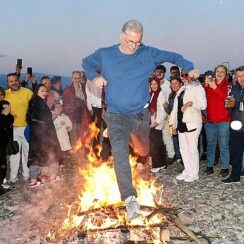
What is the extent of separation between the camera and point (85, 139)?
1206cm

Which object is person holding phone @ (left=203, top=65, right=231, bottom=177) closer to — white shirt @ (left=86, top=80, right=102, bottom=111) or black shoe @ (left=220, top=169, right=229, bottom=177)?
black shoe @ (left=220, top=169, right=229, bottom=177)

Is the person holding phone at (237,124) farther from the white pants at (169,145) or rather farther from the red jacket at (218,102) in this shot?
the white pants at (169,145)

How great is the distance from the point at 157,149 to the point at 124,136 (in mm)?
4700

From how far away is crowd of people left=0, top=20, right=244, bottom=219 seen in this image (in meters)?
5.84

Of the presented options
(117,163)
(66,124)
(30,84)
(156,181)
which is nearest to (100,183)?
(117,163)

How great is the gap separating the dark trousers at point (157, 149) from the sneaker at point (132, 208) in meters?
4.78

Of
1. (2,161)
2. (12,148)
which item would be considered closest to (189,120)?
(12,148)

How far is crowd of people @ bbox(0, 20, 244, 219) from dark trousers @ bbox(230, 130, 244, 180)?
2 centimetres

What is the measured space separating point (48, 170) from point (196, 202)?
3.88 m

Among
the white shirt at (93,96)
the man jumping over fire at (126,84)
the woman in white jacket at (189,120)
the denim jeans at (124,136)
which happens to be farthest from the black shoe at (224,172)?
the man jumping over fire at (126,84)

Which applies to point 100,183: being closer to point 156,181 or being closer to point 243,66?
point 156,181

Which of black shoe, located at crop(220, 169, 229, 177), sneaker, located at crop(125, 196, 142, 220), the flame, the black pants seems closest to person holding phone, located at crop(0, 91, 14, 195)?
the black pants

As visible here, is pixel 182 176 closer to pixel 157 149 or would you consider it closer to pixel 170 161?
pixel 157 149

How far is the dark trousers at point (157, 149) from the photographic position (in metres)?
10.4
